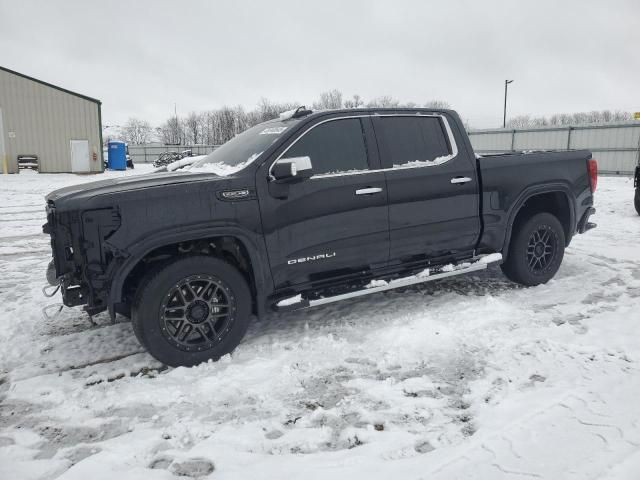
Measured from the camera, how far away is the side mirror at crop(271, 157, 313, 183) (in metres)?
3.68

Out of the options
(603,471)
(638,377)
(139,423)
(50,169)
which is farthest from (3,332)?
(50,169)

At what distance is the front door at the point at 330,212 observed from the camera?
12.8 ft

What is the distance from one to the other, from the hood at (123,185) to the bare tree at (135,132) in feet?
390

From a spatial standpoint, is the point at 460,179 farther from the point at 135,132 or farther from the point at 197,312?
the point at 135,132

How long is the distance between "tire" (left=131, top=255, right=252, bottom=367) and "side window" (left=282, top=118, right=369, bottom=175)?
115 centimetres

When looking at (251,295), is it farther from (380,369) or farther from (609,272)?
(609,272)

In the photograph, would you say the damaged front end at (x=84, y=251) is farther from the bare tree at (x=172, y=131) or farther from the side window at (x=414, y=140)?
the bare tree at (x=172, y=131)

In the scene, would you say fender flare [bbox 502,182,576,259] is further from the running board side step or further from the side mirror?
the side mirror

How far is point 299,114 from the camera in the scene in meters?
4.36

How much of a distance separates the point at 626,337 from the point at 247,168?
3.35m

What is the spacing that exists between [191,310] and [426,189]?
2397 millimetres

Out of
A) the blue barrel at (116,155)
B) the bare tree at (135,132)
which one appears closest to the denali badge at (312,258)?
the blue barrel at (116,155)

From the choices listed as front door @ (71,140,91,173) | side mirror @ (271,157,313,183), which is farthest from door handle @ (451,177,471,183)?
front door @ (71,140,91,173)

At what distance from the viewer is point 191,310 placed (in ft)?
11.9
